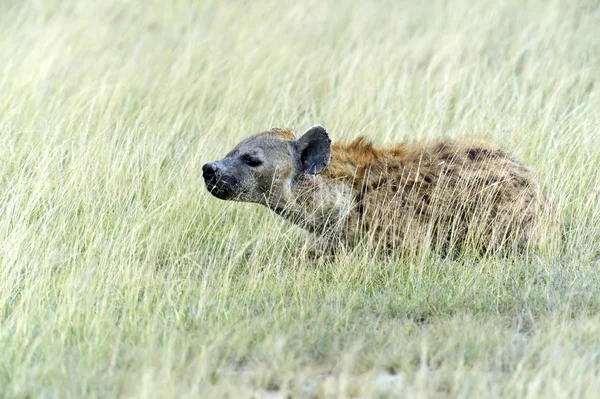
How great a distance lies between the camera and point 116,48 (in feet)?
29.9

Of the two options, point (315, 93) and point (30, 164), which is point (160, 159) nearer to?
point (30, 164)

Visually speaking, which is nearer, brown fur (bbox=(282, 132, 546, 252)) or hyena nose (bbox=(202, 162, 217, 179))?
hyena nose (bbox=(202, 162, 217, 179))

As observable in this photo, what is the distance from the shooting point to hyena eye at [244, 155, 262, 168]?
18.9 ft

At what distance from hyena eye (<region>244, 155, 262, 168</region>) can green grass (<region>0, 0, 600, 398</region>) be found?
1.52 feet

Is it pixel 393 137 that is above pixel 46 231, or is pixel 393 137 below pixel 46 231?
above

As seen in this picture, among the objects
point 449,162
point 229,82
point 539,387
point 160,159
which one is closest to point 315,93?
point 229,82

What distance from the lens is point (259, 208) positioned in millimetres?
6402

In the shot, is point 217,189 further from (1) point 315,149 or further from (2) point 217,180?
(1) point 315,149

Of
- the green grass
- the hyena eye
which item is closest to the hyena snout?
the hyena eye

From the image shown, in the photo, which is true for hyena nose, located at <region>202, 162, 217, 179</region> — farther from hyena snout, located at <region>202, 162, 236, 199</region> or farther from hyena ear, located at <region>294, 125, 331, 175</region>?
hyena ear, located at <region>294, 125, 331, 175</region>

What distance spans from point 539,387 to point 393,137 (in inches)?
154

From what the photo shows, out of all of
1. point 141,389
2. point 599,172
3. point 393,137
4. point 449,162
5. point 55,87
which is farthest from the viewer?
point 55,87

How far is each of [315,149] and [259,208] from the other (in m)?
0.78

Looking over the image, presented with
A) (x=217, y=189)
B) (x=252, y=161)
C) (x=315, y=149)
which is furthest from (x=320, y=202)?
(x=217, y=189)
